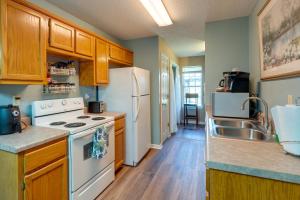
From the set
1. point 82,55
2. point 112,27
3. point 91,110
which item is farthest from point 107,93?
point 112,27

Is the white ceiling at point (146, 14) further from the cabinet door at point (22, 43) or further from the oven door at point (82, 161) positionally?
the oven door at point (82, 161)

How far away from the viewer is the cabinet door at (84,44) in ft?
7.06

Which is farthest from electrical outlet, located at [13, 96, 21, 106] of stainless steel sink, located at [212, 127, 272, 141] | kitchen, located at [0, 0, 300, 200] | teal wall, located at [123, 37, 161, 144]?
teal wall, located at [123, 37, 161, 144]

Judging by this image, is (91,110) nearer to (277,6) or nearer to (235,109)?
(235,109)

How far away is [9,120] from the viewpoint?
1.47 meters

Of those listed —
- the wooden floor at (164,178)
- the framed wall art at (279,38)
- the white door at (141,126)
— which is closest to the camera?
the framed wall art at (279,38)

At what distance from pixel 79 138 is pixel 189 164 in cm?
189

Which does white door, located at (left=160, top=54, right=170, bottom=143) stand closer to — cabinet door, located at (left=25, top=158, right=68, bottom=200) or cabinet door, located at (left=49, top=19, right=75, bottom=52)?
cabinet door, located at (left=49, top=19, right=75, bottom=52)

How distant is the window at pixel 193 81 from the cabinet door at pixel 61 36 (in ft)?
14.4

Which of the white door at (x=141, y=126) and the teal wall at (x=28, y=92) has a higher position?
the teal wall at (x=28, y=92)

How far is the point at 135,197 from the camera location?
1.95m

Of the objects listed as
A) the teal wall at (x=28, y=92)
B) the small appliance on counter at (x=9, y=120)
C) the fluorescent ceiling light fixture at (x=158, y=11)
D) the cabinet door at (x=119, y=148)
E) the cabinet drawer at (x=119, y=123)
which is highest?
the fluorescent ceiling light fixture at (x=158, y=11)

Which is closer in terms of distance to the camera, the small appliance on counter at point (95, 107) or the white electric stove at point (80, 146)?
the white electric stove at point (80, 146)

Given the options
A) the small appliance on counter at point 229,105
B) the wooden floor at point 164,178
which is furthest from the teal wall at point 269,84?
the wooden floor at point 164,178
